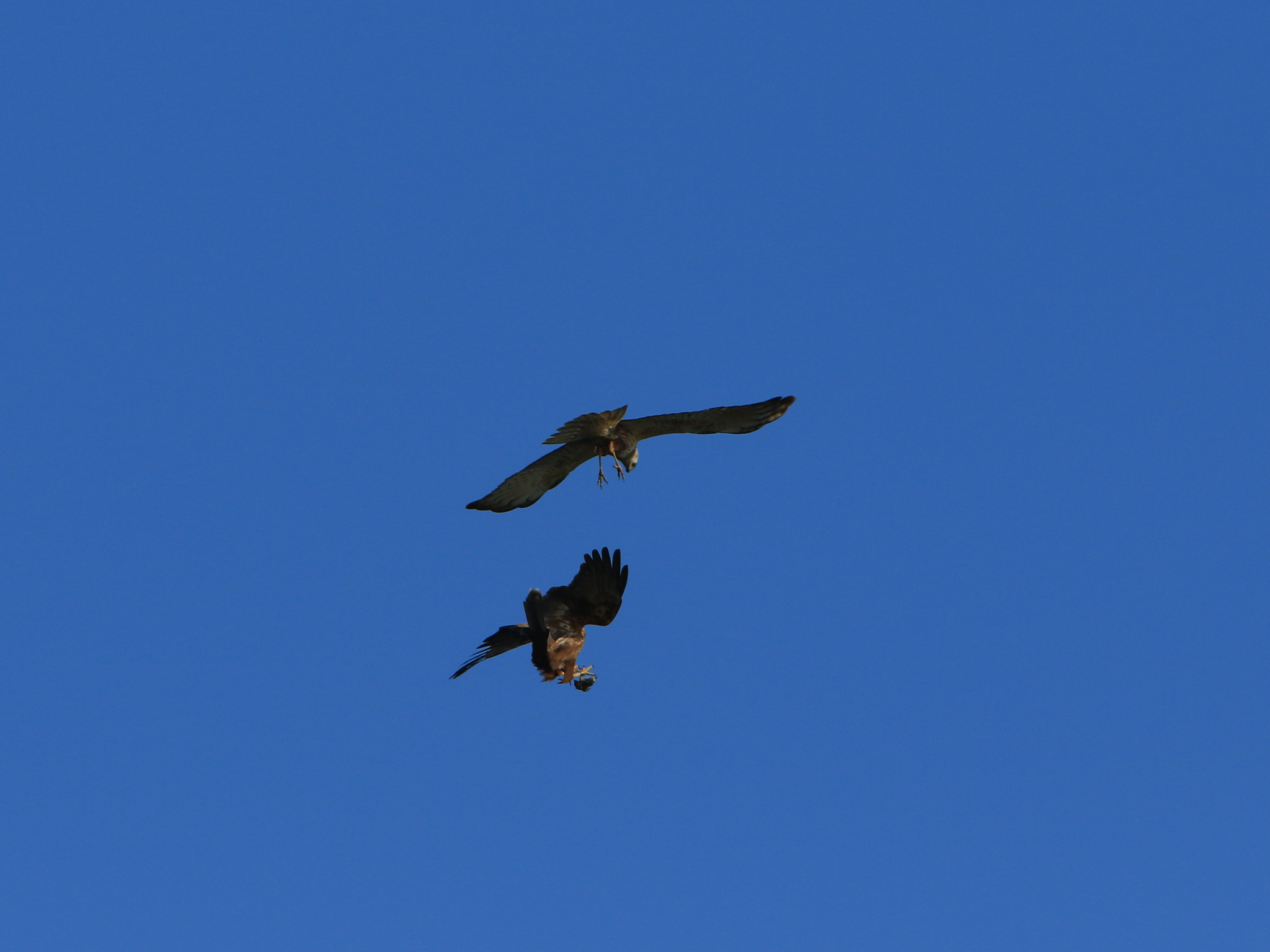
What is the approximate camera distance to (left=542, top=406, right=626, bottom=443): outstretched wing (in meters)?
18.2

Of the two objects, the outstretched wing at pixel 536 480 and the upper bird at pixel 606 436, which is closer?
the upper bird at pixel 606 436

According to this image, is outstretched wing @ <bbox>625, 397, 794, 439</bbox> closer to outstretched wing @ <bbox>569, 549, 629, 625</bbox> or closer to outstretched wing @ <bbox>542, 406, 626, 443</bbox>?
outstretched wing @ <bbox>542, 406, 626, 443</bbox>

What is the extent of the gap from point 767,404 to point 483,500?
195 inches

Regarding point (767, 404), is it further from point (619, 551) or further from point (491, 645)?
point (491, 645)

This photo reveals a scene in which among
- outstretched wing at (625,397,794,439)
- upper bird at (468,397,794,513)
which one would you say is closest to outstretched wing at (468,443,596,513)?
upper bird at (468,397,794,513)

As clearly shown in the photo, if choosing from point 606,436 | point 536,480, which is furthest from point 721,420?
point 536,480

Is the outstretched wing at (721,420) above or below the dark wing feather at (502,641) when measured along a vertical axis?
above

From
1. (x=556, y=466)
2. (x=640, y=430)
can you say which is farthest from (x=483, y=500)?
(x=640, y=430)

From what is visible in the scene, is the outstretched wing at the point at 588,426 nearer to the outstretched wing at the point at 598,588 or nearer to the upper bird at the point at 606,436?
the upper bird at the point at 606,436

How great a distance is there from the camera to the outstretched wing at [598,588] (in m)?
16.8

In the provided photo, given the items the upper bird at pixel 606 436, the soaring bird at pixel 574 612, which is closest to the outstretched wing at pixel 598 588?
the soaring bird at pixel 574 612

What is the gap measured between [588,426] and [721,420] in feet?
7.21

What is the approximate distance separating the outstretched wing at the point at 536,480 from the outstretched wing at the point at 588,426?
17.6 inches

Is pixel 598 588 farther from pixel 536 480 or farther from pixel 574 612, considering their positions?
pixel 536 480
